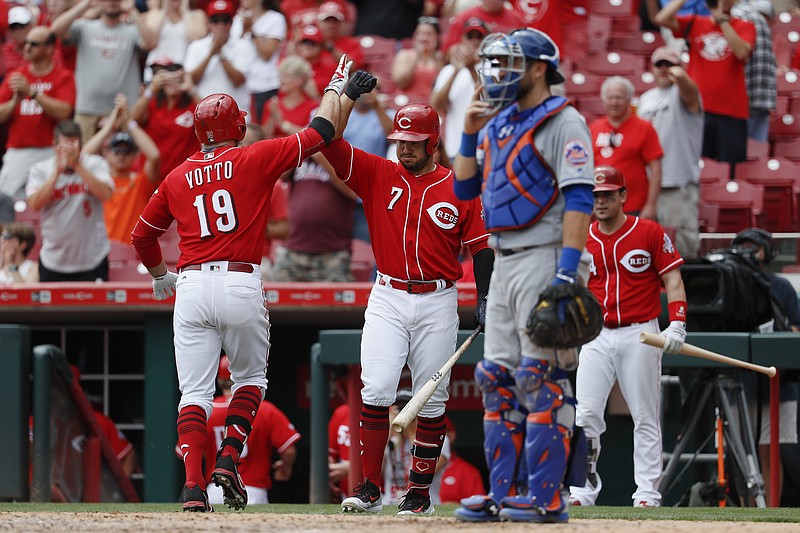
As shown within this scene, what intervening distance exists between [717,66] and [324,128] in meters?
5.15

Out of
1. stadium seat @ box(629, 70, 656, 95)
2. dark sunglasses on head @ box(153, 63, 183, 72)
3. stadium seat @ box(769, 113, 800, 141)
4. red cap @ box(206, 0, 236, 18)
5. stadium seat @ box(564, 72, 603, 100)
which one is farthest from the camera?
stadium seat @ box(769, 113, 800, 141)

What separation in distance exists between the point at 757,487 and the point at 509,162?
3750 millimetres

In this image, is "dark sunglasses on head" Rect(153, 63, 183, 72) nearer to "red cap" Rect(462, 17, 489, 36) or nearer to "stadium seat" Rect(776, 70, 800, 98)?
"red cap" Rect(462, 17, 489, 36)

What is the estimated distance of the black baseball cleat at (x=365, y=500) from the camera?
5.88m

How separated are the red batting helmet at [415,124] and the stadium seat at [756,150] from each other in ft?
18.5

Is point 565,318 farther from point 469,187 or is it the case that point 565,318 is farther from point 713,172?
point 713,172

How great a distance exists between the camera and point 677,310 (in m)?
7.06

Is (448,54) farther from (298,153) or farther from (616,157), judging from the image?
(298,153)

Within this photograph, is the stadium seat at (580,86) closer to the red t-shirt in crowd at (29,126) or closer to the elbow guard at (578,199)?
the red t-shirt in crowd at (29,126)

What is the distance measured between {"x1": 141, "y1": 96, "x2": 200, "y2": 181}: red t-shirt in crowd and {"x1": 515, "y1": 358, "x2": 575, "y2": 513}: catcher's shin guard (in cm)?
606

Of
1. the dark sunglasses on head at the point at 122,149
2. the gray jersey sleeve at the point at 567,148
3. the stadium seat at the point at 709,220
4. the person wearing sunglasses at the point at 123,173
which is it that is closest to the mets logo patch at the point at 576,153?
the gray jersey sleeve at the point at 567,148

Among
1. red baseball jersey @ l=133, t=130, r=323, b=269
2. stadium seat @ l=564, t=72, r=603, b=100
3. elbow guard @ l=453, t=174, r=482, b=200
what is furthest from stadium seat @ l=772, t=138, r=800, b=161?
elbow guard @ l=453, t=174, r=482, b=200

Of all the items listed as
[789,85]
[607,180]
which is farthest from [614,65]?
[607,180]

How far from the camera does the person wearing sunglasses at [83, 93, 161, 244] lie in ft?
33.2
